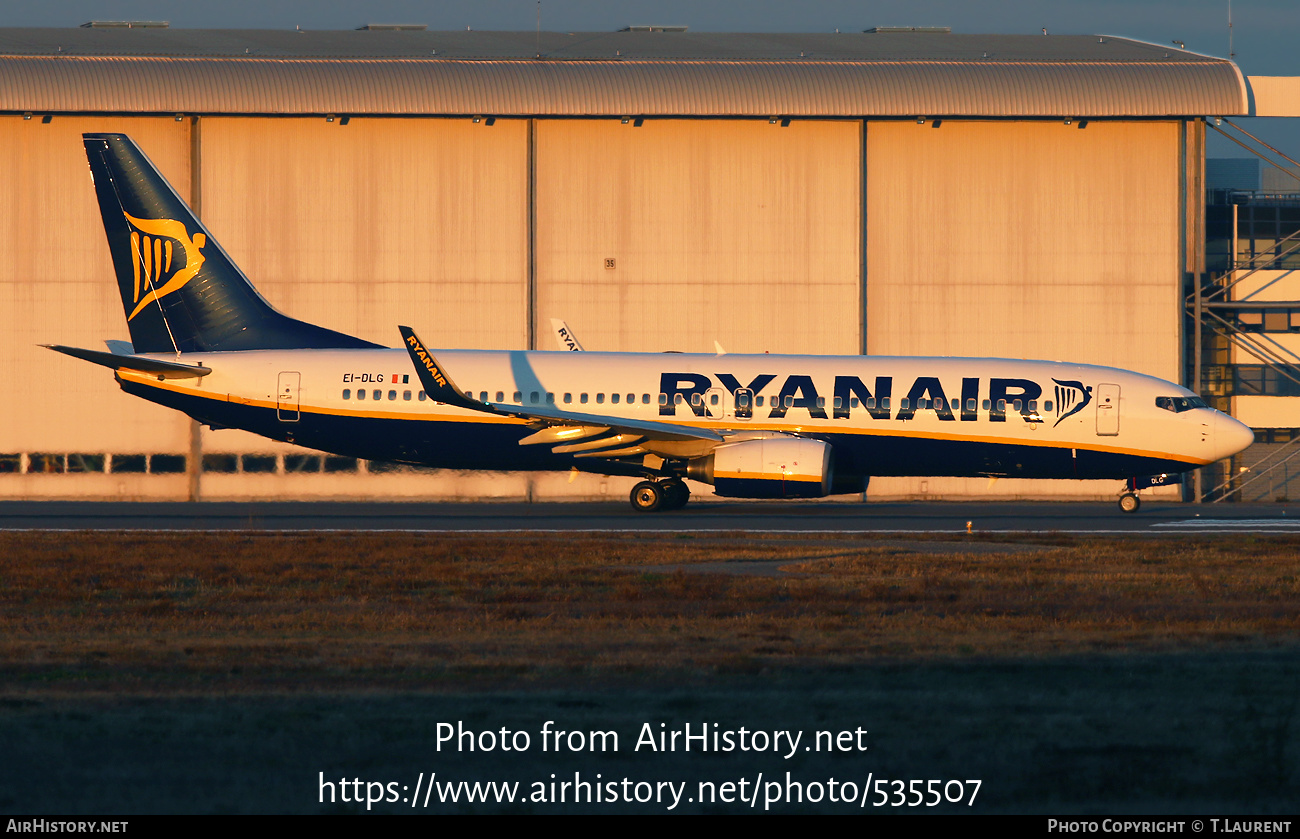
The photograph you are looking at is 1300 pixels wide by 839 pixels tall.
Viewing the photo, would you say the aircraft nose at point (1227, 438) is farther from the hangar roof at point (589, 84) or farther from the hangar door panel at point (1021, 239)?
the hangar roof at point (589, 84)

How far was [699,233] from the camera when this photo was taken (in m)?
37.8

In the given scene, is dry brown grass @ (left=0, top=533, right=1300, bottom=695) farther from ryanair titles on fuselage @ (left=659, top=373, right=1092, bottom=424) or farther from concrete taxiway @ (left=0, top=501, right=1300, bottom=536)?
ryanair titles on fuselage @ (left=659, top=373, right=1092, bottom=424)

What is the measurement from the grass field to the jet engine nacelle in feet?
21.8

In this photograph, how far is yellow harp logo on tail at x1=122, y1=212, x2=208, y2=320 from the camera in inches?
1248

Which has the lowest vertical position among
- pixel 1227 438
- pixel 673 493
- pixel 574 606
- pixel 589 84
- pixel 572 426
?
pixel 574 606

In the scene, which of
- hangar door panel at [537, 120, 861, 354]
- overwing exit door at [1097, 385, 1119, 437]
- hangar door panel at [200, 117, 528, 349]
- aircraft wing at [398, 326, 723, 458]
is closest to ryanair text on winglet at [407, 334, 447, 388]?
aircraft wing at [398, 326, 723, 458]

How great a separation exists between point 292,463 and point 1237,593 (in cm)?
2665

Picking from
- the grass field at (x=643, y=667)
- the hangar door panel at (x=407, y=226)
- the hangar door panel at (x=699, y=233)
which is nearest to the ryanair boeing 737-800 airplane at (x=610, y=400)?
the hangar door panel at (x=407, y=226)

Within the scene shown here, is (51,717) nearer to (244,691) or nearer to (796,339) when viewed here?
(244,691)

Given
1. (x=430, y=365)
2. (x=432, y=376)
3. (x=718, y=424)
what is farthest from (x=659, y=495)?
(x=430, y=365)

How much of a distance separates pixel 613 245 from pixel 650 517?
Answer: 10.7 m

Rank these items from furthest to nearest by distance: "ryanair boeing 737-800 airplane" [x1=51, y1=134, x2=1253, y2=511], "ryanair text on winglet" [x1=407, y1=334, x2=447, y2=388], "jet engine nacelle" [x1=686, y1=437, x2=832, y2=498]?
1. "ryanair boeing 737-800 airplane" [x1=51, y1=134, x2=1253, y2=511]
2. "ryanair text on winglet" [x1=407, y1=334, x2=447, y2=388]
3. "jet engine nacelle" [x1=686, y1=437, x2=832, y2=498]

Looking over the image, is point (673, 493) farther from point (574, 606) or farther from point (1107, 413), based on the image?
point (574, 606)

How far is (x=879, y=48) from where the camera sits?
4041 centimetres
